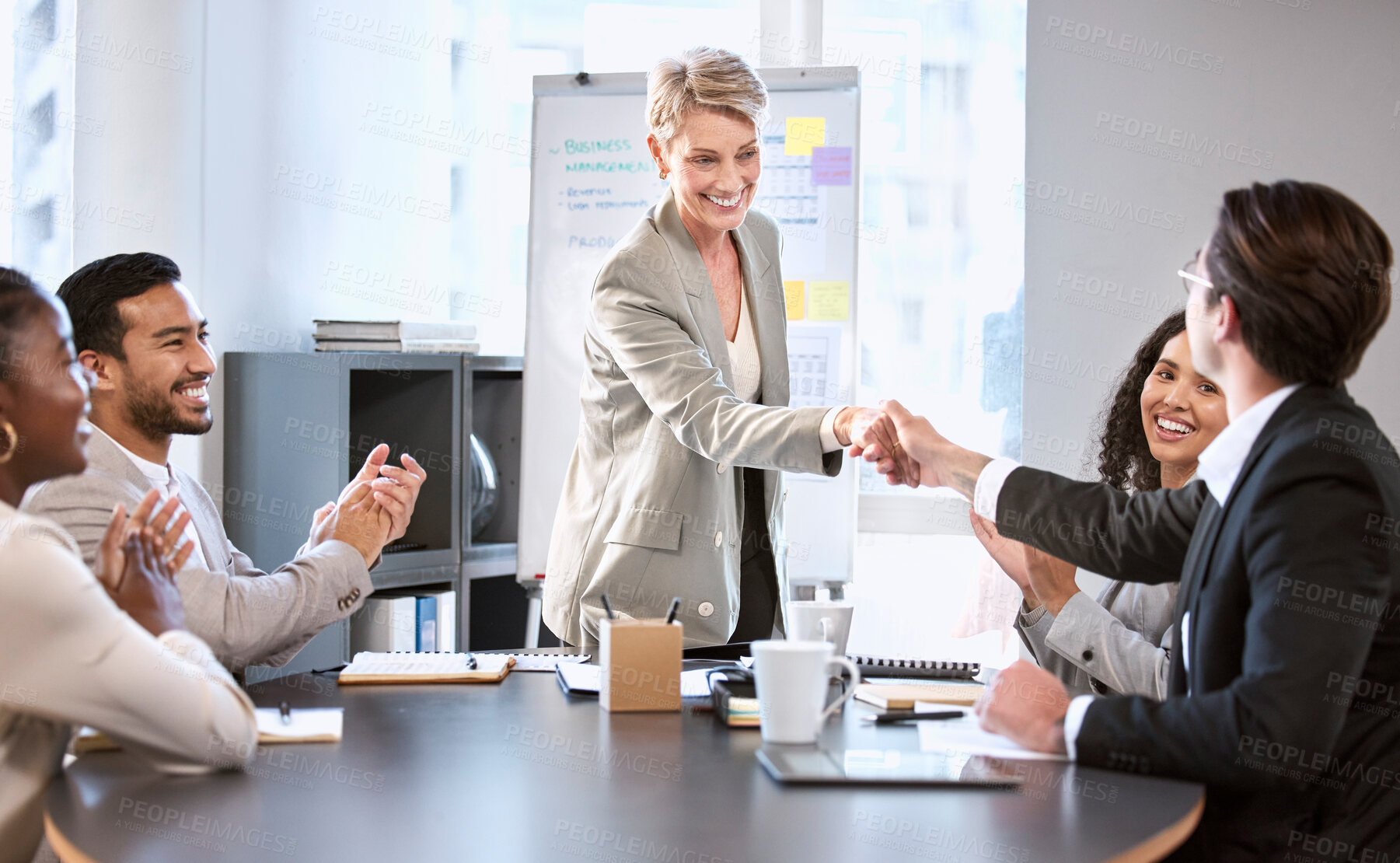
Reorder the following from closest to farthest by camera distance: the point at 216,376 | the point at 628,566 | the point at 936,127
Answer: the point at 628,566, the point at 216,376, the point at 936,127

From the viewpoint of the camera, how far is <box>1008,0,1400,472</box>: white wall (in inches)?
148

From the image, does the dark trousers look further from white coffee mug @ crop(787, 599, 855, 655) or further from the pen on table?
the pen on table

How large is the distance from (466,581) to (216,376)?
0.92 m

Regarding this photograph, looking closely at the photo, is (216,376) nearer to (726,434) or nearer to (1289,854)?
(726,434)

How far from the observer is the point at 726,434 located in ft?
6.63

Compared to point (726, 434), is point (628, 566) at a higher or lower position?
lower

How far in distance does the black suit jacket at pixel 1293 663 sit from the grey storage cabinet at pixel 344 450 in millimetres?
2320

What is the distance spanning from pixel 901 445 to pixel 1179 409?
1.58 feet

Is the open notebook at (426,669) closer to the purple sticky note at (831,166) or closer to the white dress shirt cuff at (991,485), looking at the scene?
the white dress shirt cuff at (991,485)

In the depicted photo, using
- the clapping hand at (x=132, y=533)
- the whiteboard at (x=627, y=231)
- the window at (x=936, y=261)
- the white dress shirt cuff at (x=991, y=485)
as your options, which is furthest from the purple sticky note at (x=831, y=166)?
the clapping hand at (x=132, y=533)

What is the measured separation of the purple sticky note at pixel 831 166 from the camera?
3.48 m

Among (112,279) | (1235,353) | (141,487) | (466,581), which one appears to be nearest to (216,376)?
(466,581)

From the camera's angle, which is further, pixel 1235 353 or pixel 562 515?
pixel 562 515

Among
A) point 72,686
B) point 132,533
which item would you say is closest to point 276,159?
point 132,533
